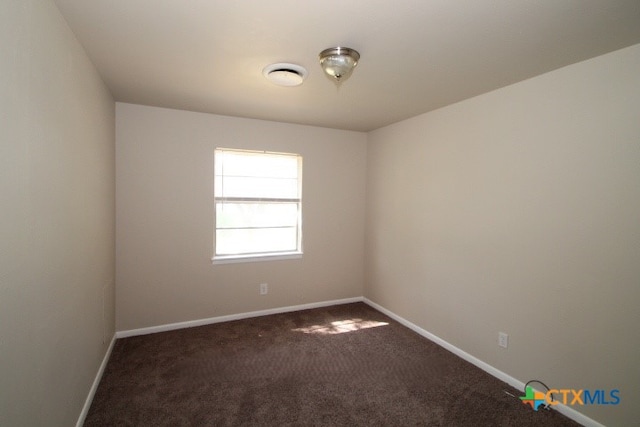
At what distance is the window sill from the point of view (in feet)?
11.8

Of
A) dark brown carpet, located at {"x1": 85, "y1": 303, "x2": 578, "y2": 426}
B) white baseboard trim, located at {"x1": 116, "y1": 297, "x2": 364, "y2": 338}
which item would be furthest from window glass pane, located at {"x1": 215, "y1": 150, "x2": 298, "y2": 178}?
dark brown carpet, located at {"x1": 85, "y1": 303, "x2": 578, "y2": 426}

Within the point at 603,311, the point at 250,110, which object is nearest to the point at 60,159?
the point at 250,110

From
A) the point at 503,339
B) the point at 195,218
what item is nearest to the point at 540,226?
the point at 503,339

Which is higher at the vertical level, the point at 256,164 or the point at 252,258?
the point at 256,164

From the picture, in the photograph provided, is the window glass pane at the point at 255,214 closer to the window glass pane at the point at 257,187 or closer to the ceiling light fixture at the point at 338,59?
the window glass pane at the point at 257,187

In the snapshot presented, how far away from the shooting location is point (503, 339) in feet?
8.34

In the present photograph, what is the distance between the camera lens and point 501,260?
2.56 meters

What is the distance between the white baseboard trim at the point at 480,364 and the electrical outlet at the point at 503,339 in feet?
0.76

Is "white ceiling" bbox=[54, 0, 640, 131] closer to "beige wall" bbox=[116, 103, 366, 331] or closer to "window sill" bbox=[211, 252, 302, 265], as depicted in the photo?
"beige wall" bbox=[116, 103, 366, 331]

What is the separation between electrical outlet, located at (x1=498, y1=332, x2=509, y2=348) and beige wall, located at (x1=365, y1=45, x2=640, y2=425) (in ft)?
0.12

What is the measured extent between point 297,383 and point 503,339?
1.74 metres

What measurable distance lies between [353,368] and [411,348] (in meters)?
0.72

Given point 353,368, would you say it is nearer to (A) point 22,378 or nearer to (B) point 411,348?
(B) point 411,348

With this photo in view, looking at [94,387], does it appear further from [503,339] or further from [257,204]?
[503,339]
